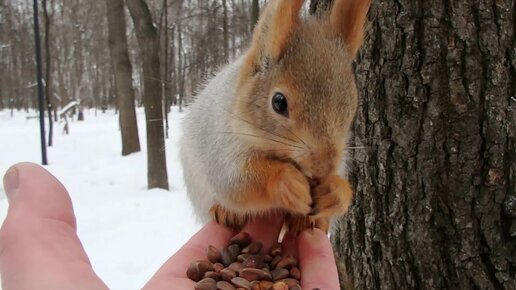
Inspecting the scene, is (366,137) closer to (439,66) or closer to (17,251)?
(439,66)

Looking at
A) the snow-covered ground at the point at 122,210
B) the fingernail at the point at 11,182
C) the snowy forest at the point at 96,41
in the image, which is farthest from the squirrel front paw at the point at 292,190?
the snowy forest at the point at 96,41

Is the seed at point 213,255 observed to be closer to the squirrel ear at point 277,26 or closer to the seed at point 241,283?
the seed at point 241,283

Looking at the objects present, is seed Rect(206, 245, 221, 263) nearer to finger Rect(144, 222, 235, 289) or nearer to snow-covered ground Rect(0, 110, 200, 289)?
finger Rect(144, 222, 235, 289)

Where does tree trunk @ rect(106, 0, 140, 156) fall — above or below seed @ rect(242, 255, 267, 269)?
above

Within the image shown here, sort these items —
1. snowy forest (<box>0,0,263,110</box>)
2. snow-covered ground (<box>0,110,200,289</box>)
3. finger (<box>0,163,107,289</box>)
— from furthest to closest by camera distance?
snowy forest (<box>0,0,263,110</box>), snow-covered ground (<box>0,110,200,289</box>), finger (<box>0,163,107,289</box>)

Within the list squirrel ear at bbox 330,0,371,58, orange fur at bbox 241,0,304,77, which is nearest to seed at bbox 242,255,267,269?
orange fur at bbox 241,0,304,77

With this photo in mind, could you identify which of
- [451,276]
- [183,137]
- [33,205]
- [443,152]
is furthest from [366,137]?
[33,205]
